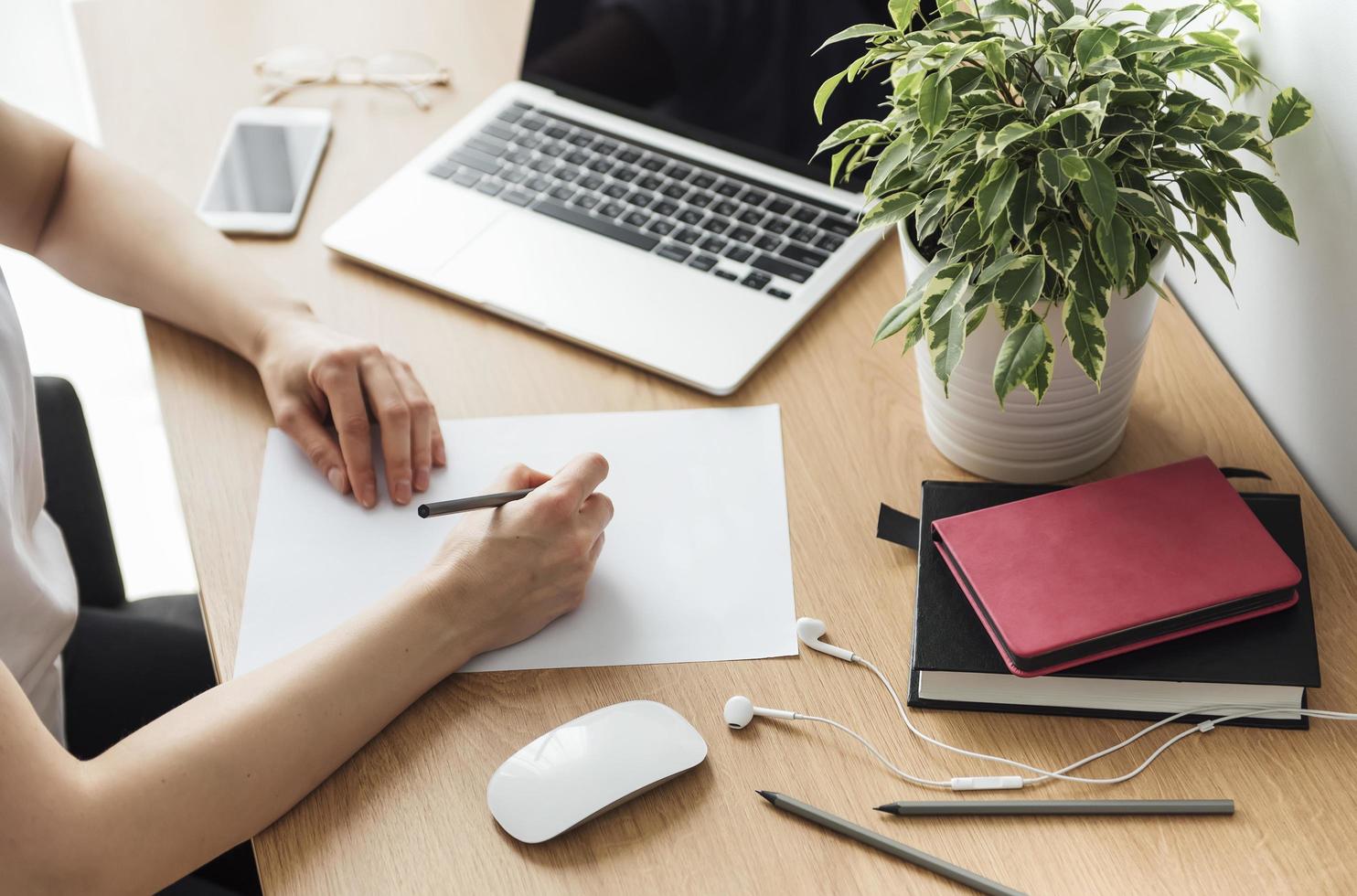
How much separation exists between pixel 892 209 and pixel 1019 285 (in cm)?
11

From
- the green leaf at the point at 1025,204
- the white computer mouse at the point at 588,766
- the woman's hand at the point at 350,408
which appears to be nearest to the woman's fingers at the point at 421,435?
the woman's hand at the point at 350,408

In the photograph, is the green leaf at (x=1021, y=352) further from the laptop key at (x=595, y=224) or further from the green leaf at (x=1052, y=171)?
the laptop key at (x=595, y=224)

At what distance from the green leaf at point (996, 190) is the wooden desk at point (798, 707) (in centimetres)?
26

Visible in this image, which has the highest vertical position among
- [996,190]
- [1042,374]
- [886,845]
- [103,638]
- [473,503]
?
[996,190]

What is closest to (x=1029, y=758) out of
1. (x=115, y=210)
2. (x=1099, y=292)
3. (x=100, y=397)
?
(x=1099, y=292)

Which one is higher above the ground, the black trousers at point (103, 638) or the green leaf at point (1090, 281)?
the green leaf at point (1090, 281)

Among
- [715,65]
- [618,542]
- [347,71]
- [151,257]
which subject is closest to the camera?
[618,542]

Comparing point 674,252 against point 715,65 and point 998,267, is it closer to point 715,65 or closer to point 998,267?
point 715,65

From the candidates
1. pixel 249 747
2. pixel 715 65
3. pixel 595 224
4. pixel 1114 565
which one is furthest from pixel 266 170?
pixel 1114 565

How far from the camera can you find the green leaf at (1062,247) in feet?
2.32

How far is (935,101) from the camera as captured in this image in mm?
721

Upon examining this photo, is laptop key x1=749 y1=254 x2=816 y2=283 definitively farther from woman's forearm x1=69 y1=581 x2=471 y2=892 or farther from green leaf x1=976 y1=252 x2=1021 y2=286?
woman's forearm x1=69 y1=581 x2=471 y2=892

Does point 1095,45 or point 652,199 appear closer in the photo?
point 1095,45

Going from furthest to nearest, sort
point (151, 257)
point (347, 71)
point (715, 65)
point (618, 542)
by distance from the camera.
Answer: point (347, 71), point (715, 65), point (151, 257), point (618, 542)
